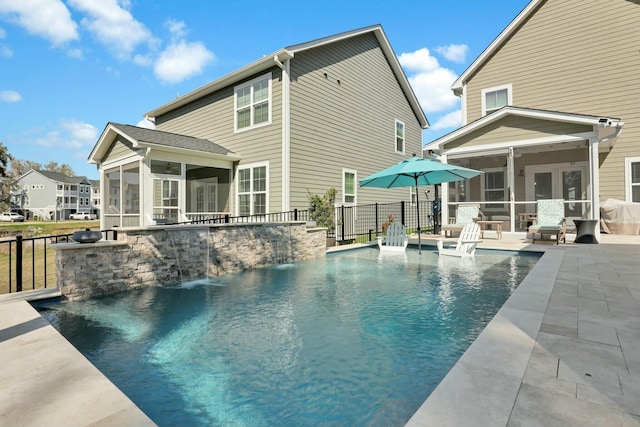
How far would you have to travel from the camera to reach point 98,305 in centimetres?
495

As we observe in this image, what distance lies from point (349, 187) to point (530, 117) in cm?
656

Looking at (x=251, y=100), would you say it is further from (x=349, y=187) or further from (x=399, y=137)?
(x=399, y=137)

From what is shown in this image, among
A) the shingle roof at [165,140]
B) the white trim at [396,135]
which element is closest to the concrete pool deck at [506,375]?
the shingle roof at [165,140]

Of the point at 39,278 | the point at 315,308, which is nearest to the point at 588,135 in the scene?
the point at 315,308

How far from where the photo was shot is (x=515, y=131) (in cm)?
1045

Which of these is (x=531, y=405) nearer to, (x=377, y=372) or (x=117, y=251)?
(x=377, y=372)

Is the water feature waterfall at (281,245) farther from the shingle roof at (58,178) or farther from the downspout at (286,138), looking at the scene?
the shingle roof at (58,178)

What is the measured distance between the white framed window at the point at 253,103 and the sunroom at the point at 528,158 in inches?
234

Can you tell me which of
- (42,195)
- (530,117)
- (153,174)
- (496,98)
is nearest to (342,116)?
(496,98)

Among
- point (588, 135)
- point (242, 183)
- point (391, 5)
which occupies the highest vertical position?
point (391, 5)

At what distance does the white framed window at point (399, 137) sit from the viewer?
1642 centimetres

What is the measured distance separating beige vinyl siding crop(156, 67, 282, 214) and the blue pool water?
526 cm

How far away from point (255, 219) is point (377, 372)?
9010mm

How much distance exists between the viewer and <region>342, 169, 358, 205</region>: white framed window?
13.0m
